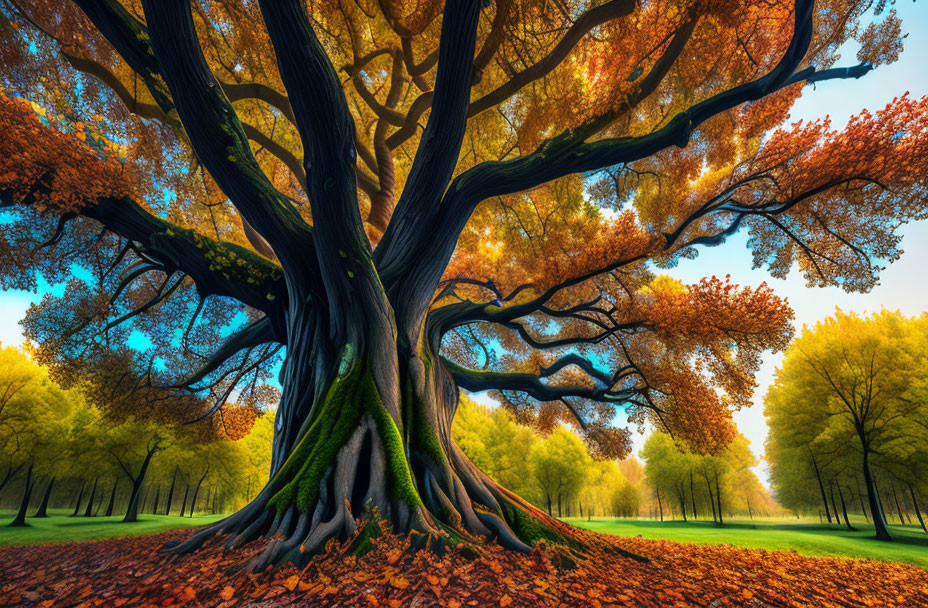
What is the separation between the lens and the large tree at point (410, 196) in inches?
168

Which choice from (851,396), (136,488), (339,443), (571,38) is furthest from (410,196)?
A: (136,488)

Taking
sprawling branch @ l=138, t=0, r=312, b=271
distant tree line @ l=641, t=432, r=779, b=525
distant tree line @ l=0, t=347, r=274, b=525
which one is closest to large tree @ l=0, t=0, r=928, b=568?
sprawling branch @ l=138, t=0, r=312, b=271

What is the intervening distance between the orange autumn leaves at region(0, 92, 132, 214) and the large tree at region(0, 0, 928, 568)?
→ 35mm

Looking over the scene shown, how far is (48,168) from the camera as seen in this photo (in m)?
4.92

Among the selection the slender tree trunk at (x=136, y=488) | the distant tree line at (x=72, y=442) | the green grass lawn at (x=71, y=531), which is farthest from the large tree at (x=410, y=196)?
the slender tree trunk at (x=136, y=488)

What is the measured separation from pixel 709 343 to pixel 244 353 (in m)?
12.2

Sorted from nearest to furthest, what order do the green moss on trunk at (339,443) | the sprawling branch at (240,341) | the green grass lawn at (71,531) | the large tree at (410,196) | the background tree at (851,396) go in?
the green moss on trunk at (339,443) → the large tree at (410,196) → the sprawling branch at (240,341) → the green grass lawn at (71,531) → the background tree at (851,396)

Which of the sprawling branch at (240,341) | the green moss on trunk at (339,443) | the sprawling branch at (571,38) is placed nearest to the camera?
the green moss on trunk at (339,443)

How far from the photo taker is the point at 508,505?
16.1 ft

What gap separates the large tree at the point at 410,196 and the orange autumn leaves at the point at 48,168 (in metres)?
0.03

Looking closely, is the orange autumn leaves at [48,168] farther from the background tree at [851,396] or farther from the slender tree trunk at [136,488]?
the background tree at [851,396]

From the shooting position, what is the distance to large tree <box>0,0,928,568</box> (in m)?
4.27

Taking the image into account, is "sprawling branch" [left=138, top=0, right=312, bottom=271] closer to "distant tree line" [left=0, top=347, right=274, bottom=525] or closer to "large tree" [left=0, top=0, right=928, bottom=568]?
"large tree" [left=0, top=0, right=928, bottom=568]

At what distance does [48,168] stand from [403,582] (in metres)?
7.07
